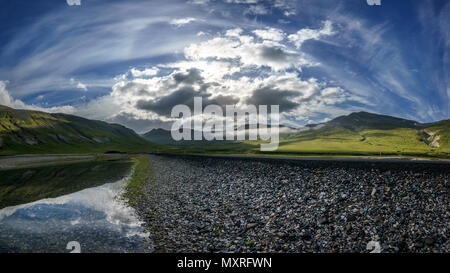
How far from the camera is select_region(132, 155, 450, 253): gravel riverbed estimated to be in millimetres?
12297

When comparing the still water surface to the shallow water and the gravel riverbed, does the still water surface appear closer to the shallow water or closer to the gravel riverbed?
the shallow water

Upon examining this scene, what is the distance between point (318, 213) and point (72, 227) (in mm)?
19130

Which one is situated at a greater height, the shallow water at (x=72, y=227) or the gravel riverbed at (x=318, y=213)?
the gravel riverbed at (x=318, y=213)

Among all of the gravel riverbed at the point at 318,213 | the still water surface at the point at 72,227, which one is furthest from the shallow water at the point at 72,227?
the gravel riverbed at the point at 318,213

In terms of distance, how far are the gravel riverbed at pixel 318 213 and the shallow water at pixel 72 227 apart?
1696 millimetres

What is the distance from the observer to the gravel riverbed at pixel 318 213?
12.3 metres

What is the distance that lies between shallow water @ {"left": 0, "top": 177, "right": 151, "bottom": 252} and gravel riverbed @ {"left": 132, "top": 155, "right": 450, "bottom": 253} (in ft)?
5.56

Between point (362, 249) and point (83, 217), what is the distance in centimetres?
2161

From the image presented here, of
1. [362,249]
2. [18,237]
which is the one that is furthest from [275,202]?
[18,237]

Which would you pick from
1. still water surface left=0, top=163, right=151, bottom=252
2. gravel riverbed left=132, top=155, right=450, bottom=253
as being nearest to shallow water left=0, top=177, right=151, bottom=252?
still water surface left=0, top=163, right=151, bottom=252

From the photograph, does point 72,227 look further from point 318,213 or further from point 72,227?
point 318,213

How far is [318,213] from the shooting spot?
15.7 m

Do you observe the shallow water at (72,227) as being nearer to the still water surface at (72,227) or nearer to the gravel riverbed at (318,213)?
the still water surface at (72,227)
